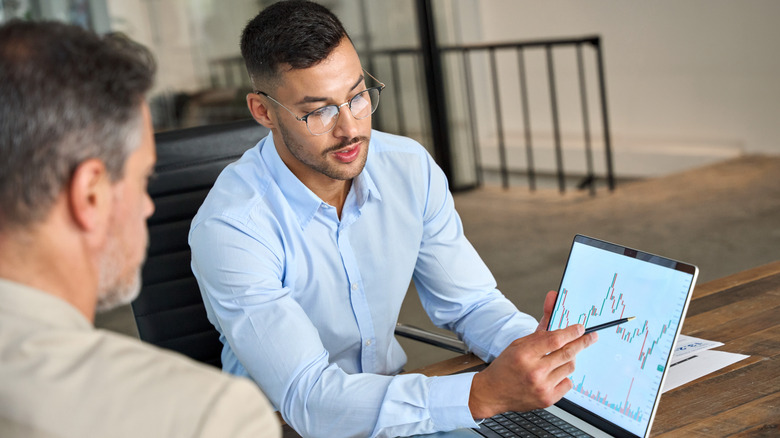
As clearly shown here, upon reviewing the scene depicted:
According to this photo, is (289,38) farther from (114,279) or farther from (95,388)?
(95,388)

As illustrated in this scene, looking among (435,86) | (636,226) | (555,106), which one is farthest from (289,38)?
(555,106)

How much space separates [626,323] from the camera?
1.06m

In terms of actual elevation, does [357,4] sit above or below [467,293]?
above

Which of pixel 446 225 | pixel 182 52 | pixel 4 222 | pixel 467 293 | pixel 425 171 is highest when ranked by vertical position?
pixel 182 52

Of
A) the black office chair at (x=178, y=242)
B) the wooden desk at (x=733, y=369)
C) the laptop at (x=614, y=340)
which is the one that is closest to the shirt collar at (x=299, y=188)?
the black office chair at (x=178, y=242)

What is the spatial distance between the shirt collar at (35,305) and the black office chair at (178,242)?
103cm

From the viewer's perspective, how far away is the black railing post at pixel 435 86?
4910mm

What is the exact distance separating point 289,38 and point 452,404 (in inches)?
26.9

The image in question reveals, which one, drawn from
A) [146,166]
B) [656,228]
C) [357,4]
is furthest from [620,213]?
[146,166]

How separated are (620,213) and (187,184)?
2.84m

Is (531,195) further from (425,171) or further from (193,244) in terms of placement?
(193,244)

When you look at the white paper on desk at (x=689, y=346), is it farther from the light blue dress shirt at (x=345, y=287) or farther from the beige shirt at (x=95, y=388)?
the beige shirt at (x=95, y=388)

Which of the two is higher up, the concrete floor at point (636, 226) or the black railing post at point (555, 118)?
the black railing post at point (555, 118)

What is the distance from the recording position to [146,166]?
740mm
